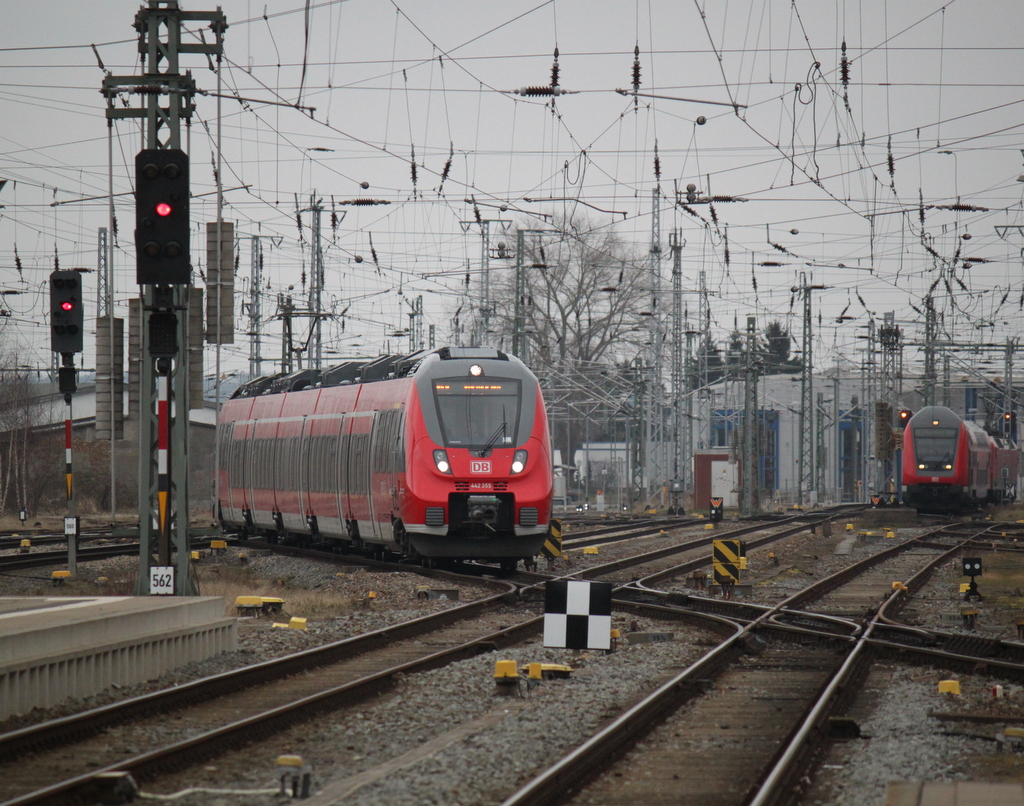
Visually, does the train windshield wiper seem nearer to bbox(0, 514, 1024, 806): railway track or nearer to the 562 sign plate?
bbox(0, 514, 1024, 806): railway track

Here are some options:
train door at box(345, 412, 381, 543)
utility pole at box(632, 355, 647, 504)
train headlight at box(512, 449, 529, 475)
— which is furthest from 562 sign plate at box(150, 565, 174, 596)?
utility pole at box(632, 355, 647, 504)

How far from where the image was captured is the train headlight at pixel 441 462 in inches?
827

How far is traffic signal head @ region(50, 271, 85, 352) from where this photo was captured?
64.3 feet

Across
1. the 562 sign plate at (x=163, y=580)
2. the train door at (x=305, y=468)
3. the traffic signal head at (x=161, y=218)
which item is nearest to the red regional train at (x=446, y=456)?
the train door at (x=305, y=468)

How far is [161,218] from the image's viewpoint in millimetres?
13641

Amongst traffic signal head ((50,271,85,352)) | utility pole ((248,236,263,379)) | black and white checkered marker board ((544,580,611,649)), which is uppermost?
utility pole ((248,236,263,379))

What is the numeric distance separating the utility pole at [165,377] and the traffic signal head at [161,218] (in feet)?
3.03

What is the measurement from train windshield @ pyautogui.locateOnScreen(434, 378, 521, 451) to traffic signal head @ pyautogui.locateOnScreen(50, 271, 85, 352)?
5.40 m

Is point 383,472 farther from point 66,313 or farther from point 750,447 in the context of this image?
point 750,447

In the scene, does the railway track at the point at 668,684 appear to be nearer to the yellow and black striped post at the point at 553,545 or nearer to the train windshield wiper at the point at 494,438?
the train windshield wiper at the point at 494,438

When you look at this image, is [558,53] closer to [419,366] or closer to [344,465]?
[419,366]

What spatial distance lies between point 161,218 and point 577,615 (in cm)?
572

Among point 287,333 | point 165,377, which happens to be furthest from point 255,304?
point 165,377

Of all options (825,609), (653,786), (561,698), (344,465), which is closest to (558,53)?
(344,465)
